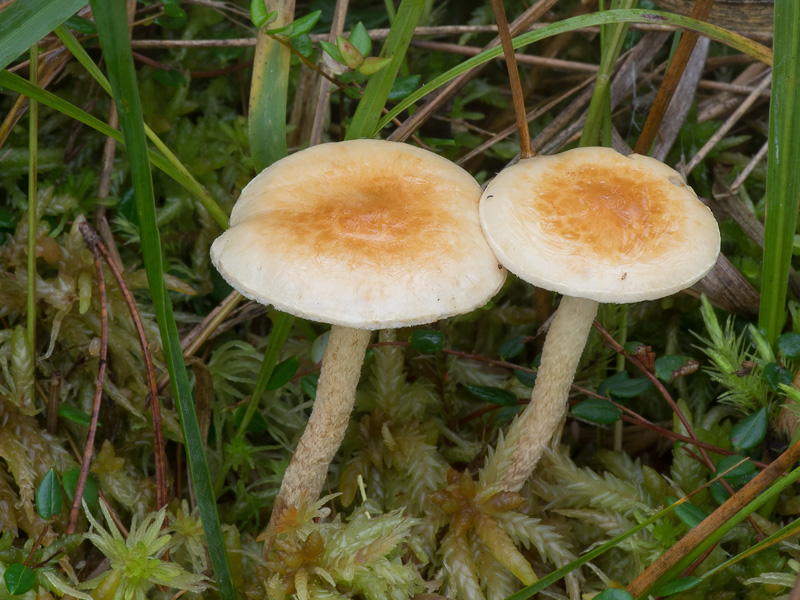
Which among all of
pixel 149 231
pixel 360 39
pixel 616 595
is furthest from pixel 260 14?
pixel 616 595

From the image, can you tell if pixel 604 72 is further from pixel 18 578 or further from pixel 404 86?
pixel 18 578

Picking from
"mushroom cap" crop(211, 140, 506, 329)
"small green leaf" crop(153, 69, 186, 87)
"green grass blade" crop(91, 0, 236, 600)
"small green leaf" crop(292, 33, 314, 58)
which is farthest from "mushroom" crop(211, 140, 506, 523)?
"small green leaf" crop(153, 69, 186, 87)

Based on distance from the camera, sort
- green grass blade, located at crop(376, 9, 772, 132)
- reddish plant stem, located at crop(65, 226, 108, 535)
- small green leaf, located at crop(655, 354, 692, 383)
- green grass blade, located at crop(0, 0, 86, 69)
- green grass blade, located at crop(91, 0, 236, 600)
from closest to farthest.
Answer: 1. green grass blade, located at crop(91, 0, 236, 600)
2. green grass blade, located at crop(0, 0, 86, 69)
3. green grass blade, located at crop(376, 9, 772, 132)
4. reddish plant stem, located at crop(65, 226, 108, 535)
5. small green leaf, located at crop(655, 354, 692, 383)

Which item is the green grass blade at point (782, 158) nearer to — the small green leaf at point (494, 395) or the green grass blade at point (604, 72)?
the green grass blade at point (604, 72)

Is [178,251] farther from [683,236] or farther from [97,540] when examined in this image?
[683,236]

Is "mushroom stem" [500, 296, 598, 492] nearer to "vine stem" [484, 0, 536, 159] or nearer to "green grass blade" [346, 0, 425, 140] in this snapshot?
"vine stem" [484, 0, 536, 159]
